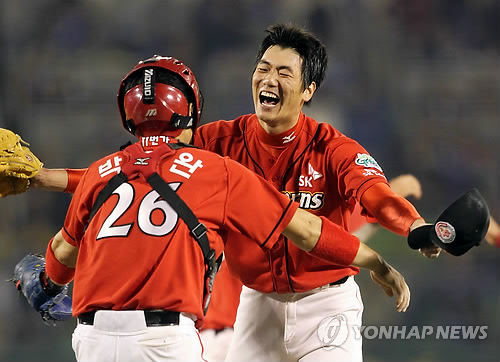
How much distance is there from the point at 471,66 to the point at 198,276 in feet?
23.6

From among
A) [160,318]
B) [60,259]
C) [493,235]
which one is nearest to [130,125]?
[60,259]

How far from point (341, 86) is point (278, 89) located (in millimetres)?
5085

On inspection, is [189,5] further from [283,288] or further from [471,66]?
[283,288]

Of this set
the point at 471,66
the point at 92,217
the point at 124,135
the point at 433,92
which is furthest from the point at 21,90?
the point at 92,217

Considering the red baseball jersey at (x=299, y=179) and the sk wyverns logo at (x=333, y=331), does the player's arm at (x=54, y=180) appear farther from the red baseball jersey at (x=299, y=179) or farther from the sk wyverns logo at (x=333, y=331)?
the sk wyverns logo at (x=333, y=331)

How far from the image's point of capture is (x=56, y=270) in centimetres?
326

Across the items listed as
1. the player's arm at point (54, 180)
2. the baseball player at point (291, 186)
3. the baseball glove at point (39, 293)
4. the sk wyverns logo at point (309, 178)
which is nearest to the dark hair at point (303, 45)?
the baseball player at point (291, 186)

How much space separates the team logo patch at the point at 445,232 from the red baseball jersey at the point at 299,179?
64cm

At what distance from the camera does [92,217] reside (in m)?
2.86

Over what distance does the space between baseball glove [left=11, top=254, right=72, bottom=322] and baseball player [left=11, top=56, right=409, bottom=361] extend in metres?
0.40

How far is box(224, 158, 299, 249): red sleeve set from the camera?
290 centimetres

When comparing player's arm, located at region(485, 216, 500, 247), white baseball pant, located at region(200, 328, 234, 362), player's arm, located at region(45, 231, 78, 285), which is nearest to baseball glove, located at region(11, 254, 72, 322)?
player's arm, located at region(45, 231, 78, 285)

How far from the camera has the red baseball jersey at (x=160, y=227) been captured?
8.89 ft

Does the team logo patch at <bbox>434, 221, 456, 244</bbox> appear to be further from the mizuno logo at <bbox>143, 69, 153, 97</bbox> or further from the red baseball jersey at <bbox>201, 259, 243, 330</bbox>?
the red baseball jersey at <bbox>201, 259, 243, 330</bbox>
